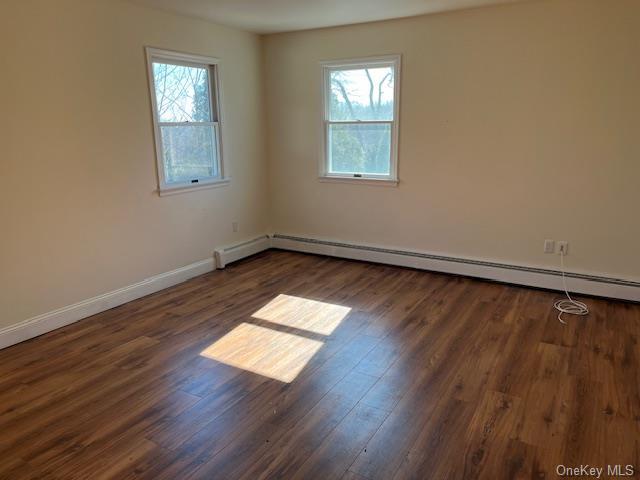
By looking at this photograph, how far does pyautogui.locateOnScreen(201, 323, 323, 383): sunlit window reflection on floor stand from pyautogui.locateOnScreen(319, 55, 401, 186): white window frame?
86.3 inches

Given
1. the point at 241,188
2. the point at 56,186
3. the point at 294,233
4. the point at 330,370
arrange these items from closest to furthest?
1. the point at 330,370
2. the point at 56,186
3. the point at 241,188
4. the point at 294,233

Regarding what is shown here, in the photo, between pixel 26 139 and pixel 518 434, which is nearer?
pixel 518 434

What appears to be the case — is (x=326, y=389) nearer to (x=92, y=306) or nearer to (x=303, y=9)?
(x=92, y=306)

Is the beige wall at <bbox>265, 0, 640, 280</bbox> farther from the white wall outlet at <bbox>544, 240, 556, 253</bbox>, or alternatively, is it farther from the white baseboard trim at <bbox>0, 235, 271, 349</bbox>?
the white baseboard trim at <bbox>0, 235, 271, 349</bbox>

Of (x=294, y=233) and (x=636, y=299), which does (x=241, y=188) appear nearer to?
(x=294, y=233)

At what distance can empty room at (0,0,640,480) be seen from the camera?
7.32 ft

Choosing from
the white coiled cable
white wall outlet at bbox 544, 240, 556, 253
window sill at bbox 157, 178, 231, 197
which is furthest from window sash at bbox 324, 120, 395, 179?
the white coiled cable

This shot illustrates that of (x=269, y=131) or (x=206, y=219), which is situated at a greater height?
(x=269, y=131)

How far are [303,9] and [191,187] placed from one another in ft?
6.38

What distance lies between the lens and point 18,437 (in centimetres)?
221

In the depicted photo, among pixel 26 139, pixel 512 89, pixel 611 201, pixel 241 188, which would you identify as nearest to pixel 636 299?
pixel 611 201

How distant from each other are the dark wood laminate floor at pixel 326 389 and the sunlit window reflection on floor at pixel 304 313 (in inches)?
0.7

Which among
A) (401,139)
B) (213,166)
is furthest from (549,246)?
(213,166)

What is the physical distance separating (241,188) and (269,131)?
820 mm
